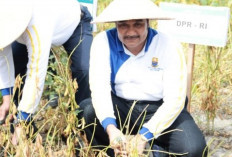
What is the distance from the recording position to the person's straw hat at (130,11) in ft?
6.66

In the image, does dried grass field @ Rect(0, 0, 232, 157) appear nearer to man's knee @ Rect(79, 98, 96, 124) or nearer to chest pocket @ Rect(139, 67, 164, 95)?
man's knee @ Rect(79, 98, 96, 124)

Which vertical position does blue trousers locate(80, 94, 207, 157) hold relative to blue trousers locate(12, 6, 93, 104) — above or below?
below

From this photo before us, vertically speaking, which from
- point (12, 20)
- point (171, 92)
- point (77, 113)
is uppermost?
point (12, 20)

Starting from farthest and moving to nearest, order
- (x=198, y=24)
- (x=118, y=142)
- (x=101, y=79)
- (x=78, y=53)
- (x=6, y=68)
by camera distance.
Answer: (x=78, y=53) < (x=198, y=24) < (x=6, y=68) < (x=101, y=79) < (x=118, y=142)

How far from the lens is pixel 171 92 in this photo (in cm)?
210

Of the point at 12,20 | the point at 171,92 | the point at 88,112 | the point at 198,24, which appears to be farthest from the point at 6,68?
the point at 198,24

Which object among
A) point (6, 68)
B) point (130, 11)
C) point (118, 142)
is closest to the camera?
point (118, 142)

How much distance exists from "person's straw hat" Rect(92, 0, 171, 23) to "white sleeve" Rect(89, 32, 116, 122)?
15 cm

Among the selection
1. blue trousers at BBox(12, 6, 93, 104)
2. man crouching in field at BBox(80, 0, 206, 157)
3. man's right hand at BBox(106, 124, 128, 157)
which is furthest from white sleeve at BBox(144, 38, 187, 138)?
blue trousers at BBox(12, 6, 93, 104)

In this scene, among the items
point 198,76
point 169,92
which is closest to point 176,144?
point 169,92

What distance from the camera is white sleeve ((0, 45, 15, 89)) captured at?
224cm

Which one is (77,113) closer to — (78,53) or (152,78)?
(152,78)

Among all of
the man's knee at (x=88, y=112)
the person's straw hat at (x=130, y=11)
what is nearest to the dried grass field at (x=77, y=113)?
the man's knee at (x=88, y=112)

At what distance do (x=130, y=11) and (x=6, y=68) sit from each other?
72cm
